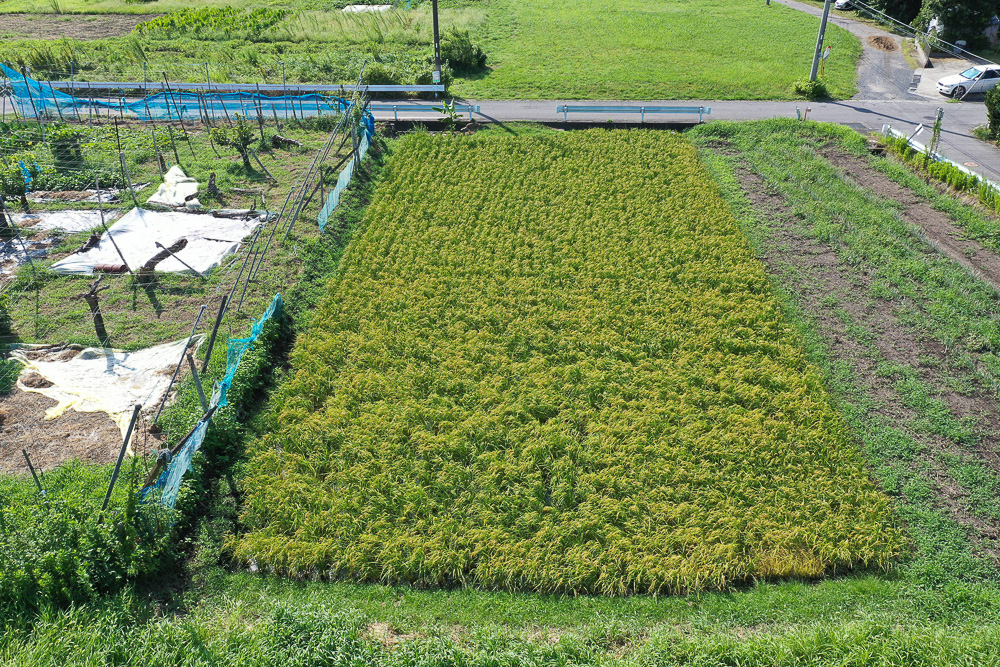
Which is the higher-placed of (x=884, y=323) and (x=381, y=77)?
(x=381, y=77)

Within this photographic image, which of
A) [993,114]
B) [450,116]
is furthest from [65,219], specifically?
[993,114]

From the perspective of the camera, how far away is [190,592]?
8.83m

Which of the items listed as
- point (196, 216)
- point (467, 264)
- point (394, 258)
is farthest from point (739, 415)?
point (196, 216)

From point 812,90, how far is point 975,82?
637 centimetres

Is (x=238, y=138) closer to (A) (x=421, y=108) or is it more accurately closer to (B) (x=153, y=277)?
(B) (x=153, y=277)

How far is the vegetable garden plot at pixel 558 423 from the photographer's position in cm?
926

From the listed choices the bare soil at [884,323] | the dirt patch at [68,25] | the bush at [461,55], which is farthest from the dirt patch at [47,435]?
the dirt patch at [68,25]

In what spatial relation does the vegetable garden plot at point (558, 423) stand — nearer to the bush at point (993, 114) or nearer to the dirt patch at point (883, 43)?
the bush at point (993, 114)

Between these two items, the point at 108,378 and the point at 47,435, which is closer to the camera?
the point at 47,435

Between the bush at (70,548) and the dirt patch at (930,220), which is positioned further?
the dirt patch at (930,220)

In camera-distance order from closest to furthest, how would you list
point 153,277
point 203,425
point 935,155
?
point 203,425
point 153,277
point 935,155

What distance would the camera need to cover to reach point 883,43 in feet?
107

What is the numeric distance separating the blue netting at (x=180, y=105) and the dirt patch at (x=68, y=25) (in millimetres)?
13273

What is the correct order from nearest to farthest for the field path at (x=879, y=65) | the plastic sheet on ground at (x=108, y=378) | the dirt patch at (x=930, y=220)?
the plastic sheet on ground at (x=108, y=378)
the dirt patch at (x=930, y=220)
the field path at (x=879, y=65)
